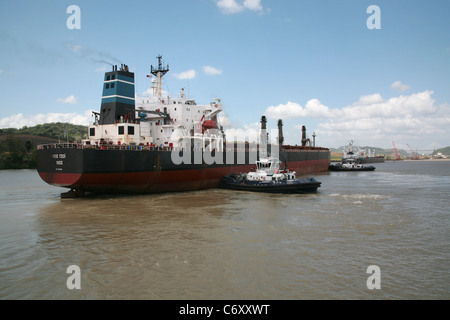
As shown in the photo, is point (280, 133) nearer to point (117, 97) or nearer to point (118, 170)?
point (117, 97)

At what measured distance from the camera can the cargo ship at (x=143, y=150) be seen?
1773cm

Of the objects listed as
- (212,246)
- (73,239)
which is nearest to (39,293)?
(73,239)

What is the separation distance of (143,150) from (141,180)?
202 cm

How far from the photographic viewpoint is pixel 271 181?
74.8 feet

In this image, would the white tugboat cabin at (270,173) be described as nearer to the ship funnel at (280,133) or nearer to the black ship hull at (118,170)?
the black ship hull at (118,170)

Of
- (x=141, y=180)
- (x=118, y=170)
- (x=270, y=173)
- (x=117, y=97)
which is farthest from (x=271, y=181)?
(x=117, y=97)

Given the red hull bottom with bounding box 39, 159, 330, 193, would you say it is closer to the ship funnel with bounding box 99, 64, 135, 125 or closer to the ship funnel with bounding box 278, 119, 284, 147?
the ship funnel with bounding box 99, 64, 135, 125

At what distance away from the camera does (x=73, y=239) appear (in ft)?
34.7

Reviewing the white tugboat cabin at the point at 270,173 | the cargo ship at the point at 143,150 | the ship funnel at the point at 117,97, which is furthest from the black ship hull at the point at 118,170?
the white tugboat cabin at the point at 270,173

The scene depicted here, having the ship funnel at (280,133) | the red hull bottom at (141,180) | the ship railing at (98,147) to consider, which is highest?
the ship funnel at (280,133)

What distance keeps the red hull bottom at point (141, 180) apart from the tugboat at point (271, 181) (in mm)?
1780
